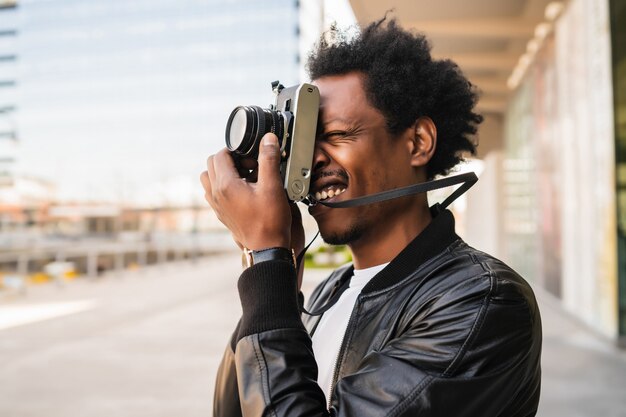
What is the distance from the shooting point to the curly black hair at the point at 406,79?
929mm

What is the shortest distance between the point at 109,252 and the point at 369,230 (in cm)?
1080

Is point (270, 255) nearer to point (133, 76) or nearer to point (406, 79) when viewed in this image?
point (406, 79)

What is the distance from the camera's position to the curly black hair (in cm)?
93

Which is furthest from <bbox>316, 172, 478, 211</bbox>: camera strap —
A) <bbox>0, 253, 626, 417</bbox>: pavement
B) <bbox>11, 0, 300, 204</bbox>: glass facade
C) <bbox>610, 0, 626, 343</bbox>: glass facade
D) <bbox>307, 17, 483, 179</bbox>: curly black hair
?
<bbox>11, 0, 300, 204</bbox>: glass facade

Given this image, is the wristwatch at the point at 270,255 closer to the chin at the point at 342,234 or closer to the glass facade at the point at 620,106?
the chin at the point at 342,234

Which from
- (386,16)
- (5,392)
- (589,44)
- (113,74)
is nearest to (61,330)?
(5,392)

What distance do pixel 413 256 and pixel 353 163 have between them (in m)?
0.17

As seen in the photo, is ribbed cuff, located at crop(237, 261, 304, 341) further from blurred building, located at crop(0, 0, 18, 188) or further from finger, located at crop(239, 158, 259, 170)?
blurred building, located at crop(0, 0, 18, 188)

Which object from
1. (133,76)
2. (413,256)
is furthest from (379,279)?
(133,76)

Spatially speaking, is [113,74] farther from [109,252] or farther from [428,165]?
[428,165]

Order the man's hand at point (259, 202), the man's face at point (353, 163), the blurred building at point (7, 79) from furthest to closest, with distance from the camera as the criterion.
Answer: the blurred building at point (7, 79), the man's face at point (353, 163), the man's hand at point (259, 202)

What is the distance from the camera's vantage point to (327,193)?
892mm

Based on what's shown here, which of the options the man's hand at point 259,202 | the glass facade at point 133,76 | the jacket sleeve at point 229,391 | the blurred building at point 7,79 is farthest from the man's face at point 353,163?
the glass facade at point 133,76

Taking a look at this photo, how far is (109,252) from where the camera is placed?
10906mm
